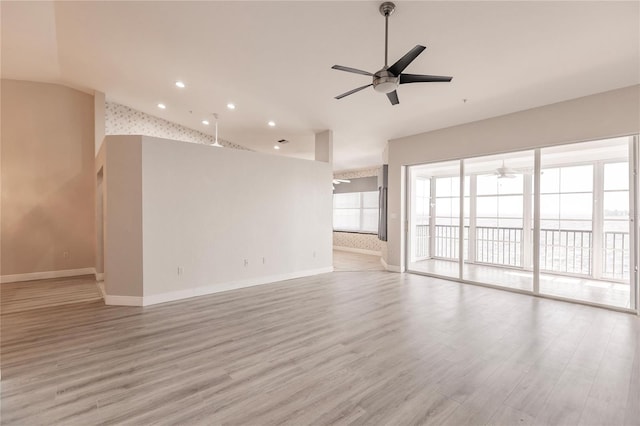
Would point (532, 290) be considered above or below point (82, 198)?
below

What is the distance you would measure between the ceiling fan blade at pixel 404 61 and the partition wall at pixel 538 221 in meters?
3.58

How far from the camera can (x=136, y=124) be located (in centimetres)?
660

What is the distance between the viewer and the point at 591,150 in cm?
493

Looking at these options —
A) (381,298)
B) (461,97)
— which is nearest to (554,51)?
(461,97)

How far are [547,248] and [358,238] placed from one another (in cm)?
541

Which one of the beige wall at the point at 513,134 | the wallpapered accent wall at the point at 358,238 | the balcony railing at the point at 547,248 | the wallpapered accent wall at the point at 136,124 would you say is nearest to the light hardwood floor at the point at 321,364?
the balcony railing at the point at 547,248

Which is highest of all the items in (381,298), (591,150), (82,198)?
(591,150)

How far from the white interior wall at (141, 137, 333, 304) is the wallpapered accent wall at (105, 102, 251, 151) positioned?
3072mm

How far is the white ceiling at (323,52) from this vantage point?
2842 millimetres

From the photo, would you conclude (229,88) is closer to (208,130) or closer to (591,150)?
(208,130)

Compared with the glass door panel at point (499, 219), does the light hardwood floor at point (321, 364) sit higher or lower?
lower

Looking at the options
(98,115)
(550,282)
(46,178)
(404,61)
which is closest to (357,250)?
(550,282)

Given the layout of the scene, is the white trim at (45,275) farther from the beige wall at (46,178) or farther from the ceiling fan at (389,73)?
the ceiling fan at (389,73)

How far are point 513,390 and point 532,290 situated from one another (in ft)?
11.3
